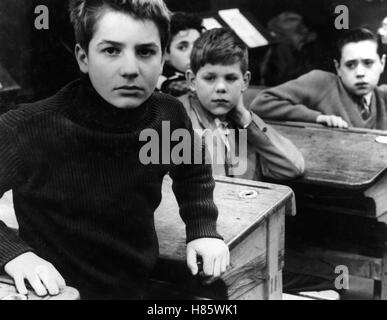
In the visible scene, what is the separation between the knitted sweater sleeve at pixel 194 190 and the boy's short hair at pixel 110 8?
179 mm

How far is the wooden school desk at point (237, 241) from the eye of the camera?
1.12 metres

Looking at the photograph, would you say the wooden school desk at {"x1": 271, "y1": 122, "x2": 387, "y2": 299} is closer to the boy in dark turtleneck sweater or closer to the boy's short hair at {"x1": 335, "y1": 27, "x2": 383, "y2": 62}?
the boy's short hair at {"x1": 335, "y1": 27, "x2": 383, "y2": 62}

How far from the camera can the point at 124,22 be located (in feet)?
3.28

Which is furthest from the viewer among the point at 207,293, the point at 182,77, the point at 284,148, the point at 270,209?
the point at 182,77

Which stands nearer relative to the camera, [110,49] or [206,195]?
[110,49]

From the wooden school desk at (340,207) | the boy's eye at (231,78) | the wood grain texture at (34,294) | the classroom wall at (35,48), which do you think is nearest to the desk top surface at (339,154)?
the wooden school desk at (340,207)

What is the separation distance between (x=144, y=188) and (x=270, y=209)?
0.28 meters

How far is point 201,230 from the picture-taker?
1.10 meters

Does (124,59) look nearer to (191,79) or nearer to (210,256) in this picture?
(210,256)

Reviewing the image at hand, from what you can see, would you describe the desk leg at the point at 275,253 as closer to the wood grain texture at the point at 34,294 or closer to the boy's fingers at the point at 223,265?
the boy's fingers at the point at 223,265

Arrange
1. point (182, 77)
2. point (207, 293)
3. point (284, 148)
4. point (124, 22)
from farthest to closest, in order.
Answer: point (182, 77)
point (284, 148)
point (207, 293)
point (124, 22)

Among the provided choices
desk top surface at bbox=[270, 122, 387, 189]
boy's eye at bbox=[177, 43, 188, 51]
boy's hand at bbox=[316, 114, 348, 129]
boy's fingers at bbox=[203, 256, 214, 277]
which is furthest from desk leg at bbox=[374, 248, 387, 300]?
boy's eye at bbox=[177, 43, 188, 51]
